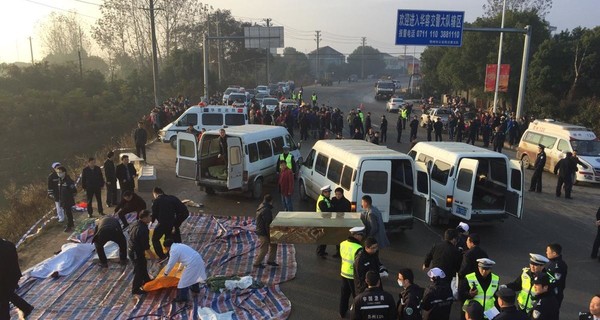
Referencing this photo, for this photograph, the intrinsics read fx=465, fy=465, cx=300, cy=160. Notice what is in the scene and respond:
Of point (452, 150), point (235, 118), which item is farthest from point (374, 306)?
point (235, 118)

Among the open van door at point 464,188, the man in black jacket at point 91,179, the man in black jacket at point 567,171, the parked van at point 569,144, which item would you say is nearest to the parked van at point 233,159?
the man in black jacket at point 91,179

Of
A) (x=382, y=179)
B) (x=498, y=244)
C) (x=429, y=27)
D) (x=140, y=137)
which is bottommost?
(x=498, y=244)

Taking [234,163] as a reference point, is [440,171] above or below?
above

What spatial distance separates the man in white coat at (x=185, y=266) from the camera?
7281mm

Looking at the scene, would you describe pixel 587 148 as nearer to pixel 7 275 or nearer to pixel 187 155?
pixel 187 155

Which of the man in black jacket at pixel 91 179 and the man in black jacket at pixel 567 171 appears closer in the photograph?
the man in black jacket at pixel 91 179

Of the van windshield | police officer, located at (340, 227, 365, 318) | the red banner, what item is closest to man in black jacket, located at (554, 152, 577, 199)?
the van windshield

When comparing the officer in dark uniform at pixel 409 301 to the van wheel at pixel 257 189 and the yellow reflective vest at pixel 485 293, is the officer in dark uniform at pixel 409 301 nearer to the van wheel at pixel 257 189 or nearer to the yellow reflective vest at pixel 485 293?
the yellow reflective vest at pixel 485 293

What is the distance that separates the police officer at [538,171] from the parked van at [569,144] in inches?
75.9

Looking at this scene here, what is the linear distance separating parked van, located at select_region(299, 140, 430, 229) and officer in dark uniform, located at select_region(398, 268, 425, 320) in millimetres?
4600

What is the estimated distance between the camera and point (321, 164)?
12.8m

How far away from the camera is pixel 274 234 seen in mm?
8406

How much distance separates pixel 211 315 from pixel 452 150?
766 centimetres

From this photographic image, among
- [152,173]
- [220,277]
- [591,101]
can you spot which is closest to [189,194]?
[152,173]
